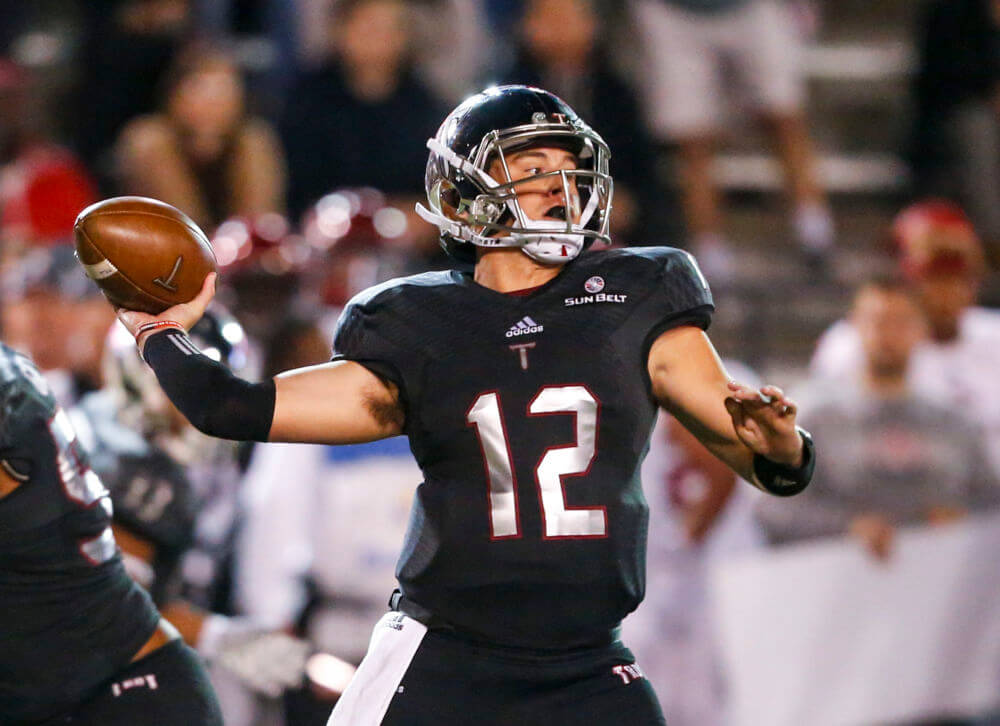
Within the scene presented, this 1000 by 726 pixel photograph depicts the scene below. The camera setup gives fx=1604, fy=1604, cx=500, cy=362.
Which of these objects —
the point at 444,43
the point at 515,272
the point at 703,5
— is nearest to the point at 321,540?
the point at 515,272

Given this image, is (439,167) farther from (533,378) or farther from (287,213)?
(287,213)

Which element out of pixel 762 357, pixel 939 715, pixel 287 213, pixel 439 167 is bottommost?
pixel 939 715

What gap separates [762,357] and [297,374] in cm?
410

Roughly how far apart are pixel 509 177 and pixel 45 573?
115 cm

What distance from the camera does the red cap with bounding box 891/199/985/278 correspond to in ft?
19.4

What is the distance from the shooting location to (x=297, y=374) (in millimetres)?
2926

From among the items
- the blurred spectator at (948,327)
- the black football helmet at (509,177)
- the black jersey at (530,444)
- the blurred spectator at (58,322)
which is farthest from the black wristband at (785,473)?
the blurred spectator at (58,322)

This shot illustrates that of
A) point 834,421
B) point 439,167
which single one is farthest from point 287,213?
point 439,167

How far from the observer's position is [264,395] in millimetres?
2826

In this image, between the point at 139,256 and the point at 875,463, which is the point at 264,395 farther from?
the point at 875,463

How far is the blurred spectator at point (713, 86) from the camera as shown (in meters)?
6.85

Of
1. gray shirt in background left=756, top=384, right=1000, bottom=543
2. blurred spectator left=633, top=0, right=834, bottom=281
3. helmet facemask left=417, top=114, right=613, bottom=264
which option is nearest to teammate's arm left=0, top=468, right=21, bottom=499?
helmet facemask left=417, top=114, right=613, bottom=264

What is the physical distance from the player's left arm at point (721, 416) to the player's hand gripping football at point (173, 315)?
0.83 m

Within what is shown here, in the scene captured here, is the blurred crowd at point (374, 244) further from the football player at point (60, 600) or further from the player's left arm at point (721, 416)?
the player's left arm at point (721, 416)
